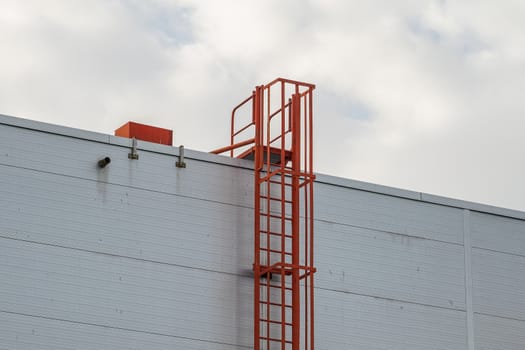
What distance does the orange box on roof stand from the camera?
28734 millimetres

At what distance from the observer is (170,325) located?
Result: 88.1 ft

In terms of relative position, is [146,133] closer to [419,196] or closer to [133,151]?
[133,151]

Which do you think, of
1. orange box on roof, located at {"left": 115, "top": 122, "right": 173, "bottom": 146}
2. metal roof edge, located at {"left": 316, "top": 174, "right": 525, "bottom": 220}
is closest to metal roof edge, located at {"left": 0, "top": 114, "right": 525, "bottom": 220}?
metal roof edge, located at {"left": 316, "top": 174, "right": 525, "bottom": 220}

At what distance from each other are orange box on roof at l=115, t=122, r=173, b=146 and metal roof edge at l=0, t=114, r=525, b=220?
38.3 inches

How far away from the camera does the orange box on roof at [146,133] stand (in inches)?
1131

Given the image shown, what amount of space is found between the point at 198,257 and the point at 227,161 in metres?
2.59

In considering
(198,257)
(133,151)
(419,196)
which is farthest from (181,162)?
(419,196)

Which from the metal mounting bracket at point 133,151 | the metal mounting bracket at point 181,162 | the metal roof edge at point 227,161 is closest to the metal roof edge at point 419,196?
the metal roof edge at point 227,161

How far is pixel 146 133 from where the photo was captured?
29000mm

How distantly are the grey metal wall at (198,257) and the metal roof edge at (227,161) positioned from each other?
0.04 metres

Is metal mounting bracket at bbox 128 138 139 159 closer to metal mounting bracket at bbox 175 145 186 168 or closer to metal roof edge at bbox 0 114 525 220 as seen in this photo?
metal roof edge at bbox 0 114 525 220

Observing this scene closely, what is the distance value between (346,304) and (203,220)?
13.9 ft

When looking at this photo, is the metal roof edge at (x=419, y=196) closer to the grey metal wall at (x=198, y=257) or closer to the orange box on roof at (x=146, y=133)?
the grey metal wall at (x=198, y=257)

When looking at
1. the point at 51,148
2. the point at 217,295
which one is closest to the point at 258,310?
the point at 217,295
